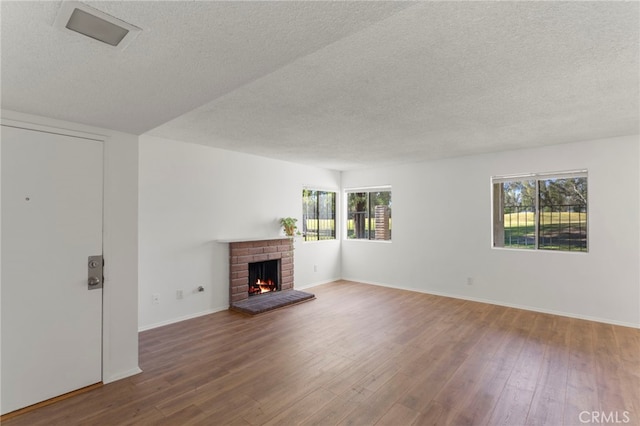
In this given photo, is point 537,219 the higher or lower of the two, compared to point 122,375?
higher

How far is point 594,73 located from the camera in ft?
7.39

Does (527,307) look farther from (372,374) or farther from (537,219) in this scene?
(372,374)

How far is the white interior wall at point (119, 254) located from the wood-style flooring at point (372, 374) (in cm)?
23

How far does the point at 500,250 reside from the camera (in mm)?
4848

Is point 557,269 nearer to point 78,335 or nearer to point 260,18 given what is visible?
point 260,18

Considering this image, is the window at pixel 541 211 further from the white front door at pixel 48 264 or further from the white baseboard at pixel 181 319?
the white front door at pixel 48 264

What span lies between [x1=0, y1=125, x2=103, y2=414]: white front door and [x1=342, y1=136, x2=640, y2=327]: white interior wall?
4.83 meters

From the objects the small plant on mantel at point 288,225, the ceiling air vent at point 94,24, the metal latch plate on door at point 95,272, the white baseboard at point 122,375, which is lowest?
the white baseboard at point 122,375

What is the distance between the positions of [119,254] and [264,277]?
9.51 ft

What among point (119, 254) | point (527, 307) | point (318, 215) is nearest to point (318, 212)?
point (318, 215)

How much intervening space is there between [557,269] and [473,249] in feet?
3.69

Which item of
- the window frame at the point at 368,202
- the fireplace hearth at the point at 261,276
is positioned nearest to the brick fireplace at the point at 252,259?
the fireplace hearth at the point at 261,276

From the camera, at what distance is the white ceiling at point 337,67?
127cm

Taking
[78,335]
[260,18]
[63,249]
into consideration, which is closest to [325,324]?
[78,335]
